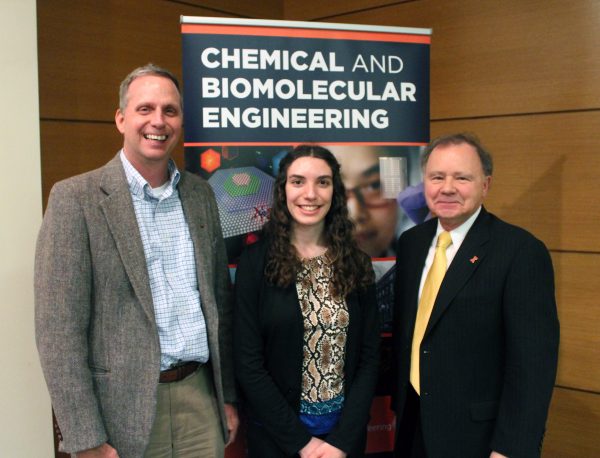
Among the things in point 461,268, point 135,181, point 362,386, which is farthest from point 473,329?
point 135,181

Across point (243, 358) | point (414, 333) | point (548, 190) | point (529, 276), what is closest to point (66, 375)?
point (243, 358)

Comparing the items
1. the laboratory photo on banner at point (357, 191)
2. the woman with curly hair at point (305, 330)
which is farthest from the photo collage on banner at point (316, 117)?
the woman with curly hair at point (305, 330)

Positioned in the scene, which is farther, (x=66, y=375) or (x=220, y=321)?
(x=220, y=321)

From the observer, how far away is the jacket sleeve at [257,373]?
A: 6.24 ft

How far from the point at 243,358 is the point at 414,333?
22.7 inches

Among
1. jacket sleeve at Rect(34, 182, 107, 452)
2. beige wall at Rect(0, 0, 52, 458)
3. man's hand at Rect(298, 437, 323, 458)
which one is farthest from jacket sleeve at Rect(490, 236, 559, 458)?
beige wall at Rect(0, 0, 52, 458)

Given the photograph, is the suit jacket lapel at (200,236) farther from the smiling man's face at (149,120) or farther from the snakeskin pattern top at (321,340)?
the snakeskin pattern top at (321,340)

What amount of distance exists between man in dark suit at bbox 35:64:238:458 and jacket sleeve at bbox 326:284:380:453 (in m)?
0.43

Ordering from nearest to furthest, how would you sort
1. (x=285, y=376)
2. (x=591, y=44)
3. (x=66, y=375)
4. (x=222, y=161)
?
(x=66, y=375)
(x=285, y=376)
(x=222, y=161)
(x=591, y=44)

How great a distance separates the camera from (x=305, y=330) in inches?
74.9

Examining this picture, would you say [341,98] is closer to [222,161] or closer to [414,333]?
[222,161]

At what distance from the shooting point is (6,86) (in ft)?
8.32

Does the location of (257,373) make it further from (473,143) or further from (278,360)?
(473,143)

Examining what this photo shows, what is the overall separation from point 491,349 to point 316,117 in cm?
122
